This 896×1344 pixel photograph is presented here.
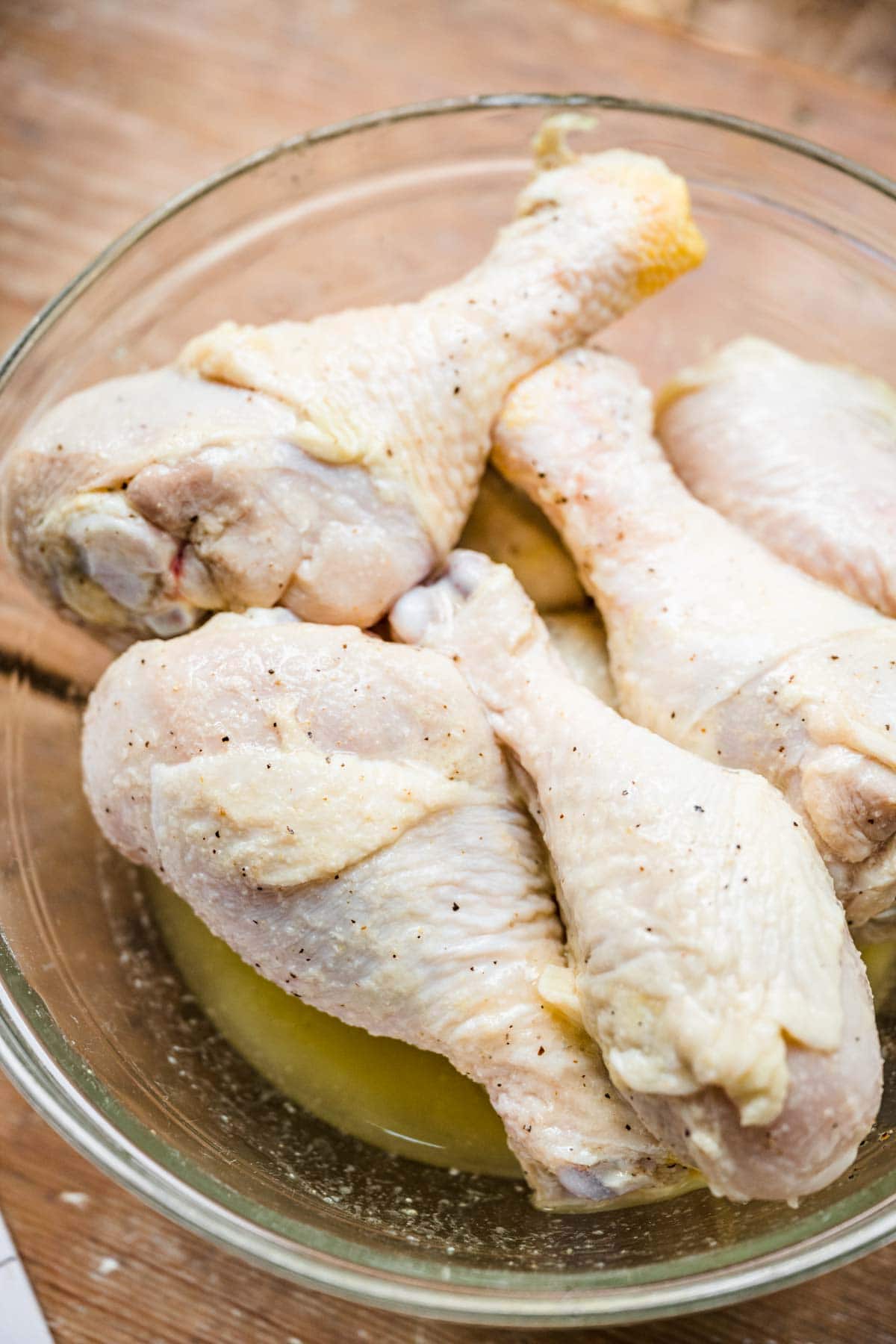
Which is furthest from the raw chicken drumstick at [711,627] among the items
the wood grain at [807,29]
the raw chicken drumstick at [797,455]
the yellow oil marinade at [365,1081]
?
the wood grain at [807,29]

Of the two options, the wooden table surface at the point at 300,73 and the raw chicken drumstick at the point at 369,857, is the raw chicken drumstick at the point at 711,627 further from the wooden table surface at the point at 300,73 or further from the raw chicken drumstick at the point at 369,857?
the wooden table surface at the point at 300,73

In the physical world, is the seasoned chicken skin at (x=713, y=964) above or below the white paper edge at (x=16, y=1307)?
above

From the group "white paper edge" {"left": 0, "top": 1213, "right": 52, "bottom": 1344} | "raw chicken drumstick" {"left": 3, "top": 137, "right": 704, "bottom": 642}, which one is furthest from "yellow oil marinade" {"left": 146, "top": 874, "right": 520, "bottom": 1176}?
"raw chicken drumstick" {"left": 3, "top": 137, "right": 704, "bottom": 642}

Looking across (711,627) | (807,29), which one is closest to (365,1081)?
(711,627)

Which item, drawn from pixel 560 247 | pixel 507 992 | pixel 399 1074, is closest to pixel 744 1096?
pixel 507 992

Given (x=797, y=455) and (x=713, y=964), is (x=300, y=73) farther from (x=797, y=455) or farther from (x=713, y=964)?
(x=713, y=964)

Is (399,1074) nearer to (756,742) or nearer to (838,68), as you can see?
(756,742)

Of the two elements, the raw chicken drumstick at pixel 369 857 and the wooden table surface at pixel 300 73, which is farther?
the wooden table surface at pixel 300 73

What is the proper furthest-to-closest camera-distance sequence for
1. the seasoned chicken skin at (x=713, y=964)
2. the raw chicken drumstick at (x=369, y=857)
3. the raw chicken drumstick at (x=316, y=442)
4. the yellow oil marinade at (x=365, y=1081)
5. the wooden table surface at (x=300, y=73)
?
the wooden table surface at (x=300, y=73)
the yellow oil marinade at (x=365, y=1081)
the raw chicken drumstick at (x=316, y=442)
the raw chicken drumstick at (x=369, y=857)
the seasoned chicken skin at (x=713, y=964)

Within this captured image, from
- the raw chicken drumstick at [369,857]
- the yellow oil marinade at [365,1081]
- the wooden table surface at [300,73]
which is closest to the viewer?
the raw chicken drumstick at [369,857]
